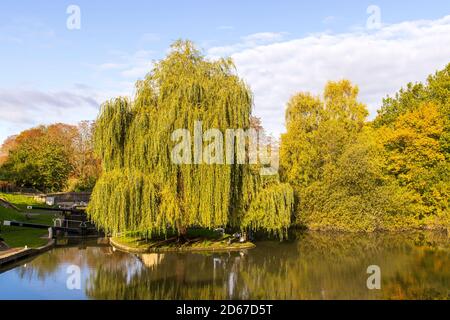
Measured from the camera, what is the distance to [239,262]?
20.6 meters

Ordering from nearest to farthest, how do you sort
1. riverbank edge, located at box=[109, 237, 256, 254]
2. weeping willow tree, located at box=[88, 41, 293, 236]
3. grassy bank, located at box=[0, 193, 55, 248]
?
1. weeping willow tree, located at box=[88, 41, 293, 236]
2. riverbank edge, located at box=[109, 237, 256, 254]
3. grassy bank, located at box=[0, 193, 55, 248]

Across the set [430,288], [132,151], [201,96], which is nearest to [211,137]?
[201,96]

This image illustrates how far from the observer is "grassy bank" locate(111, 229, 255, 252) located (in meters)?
23.5

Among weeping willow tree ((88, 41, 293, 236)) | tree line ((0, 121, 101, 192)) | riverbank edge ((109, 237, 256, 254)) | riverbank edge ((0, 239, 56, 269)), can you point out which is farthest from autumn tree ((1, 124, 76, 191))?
weeping willow tree ((88, 41, 293, 236))

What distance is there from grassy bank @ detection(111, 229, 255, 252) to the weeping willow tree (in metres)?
1.40

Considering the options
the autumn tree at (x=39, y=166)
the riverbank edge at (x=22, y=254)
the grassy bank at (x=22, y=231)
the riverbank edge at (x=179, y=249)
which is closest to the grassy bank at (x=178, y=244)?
the riverbank edge at (x=179, y=249)

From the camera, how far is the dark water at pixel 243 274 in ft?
48.6

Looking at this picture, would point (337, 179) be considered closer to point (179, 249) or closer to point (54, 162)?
point (179, 249)

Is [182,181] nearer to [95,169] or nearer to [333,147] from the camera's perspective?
[333,147]

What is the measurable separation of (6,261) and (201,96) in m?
12.0

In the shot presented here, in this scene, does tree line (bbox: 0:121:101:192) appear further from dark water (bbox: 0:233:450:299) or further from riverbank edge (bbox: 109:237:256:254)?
dark water (bbox: 0:233:450:299)

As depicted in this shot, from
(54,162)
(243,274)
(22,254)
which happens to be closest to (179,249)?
(243,274)
